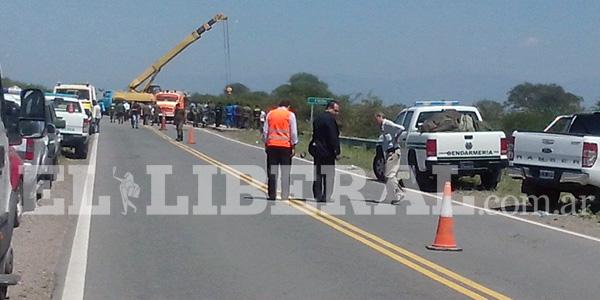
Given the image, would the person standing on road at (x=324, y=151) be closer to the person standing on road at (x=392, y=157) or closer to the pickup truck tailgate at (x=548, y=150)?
the person standing on road at (x=392, y=157)

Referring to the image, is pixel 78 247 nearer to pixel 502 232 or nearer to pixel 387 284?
pixel 387 284

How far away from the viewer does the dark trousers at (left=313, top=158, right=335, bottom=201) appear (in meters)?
18.1

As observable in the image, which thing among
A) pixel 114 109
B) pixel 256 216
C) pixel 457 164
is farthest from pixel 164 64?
pixel 256 216

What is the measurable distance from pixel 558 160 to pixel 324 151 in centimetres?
411

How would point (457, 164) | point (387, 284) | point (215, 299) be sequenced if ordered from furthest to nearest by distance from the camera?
point (457, 164)
point (387, 284)
point (215, 299)

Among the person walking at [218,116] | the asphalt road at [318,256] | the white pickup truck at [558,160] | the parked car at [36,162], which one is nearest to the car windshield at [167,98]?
the person walking at [218,116]

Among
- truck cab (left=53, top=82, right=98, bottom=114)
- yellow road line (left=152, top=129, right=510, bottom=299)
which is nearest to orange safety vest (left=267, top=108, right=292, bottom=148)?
yellow road line (left=152, top=129, right=510, bottom=299)

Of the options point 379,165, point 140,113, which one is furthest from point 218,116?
point 379,165

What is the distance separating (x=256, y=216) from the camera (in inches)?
625

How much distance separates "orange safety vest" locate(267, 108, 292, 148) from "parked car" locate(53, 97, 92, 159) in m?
11.1

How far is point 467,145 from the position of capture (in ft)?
70.3

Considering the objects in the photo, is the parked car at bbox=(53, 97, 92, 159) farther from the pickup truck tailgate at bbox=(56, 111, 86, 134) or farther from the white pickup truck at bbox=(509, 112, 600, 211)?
the white pickup truck at bbox=(509, 112, 600, 211)

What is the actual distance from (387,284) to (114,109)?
64.4 metres

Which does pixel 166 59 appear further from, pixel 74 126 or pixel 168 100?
pixel 74 126
